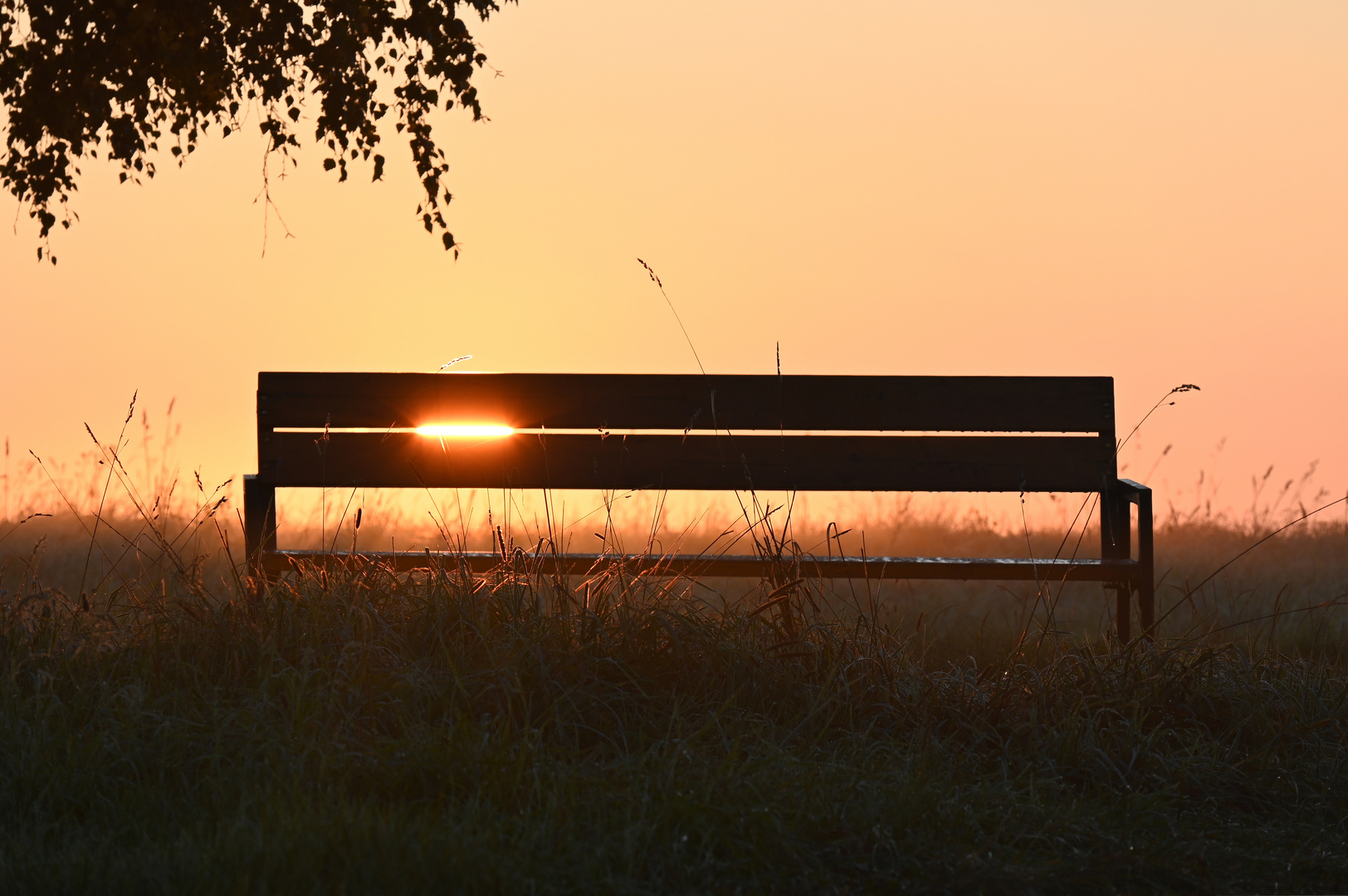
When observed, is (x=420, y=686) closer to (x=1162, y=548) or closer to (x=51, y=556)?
(x=51, y=556)

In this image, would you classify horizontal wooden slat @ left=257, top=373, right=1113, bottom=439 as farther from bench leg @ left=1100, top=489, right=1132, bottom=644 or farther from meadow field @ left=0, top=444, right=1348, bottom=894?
meadow field @ left=0, top=444, right=1348, bottom=894

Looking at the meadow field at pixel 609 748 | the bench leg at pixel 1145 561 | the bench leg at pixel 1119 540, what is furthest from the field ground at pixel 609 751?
Result: the bench leg at pixel 1119 540

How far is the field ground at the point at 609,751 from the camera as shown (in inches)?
84.7

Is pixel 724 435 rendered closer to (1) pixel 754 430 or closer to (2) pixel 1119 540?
(1) pixel 754 430

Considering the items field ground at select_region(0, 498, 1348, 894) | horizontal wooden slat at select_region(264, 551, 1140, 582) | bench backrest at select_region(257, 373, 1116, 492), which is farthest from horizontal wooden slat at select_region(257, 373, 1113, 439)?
field ground at select_region(0, 498, 1348, 894)

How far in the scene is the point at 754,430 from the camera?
4.15 meters

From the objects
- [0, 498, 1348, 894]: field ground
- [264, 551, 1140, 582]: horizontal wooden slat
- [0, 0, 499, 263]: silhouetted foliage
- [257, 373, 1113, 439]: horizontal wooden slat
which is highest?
[0, 0, 499, 263]: silhouetted foliage

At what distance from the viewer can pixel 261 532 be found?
429 centimetres

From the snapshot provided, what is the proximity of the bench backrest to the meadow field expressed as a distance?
1.86 feet

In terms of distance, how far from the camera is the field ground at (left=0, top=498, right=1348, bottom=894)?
2.15 meters

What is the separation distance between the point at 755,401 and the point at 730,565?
67 cm

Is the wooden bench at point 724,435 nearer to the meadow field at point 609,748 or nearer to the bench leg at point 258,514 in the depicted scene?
the bench leg at point 258,514

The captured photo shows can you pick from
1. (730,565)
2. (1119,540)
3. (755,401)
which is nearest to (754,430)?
(755,401)

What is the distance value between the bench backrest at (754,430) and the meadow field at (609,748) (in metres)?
0.57
